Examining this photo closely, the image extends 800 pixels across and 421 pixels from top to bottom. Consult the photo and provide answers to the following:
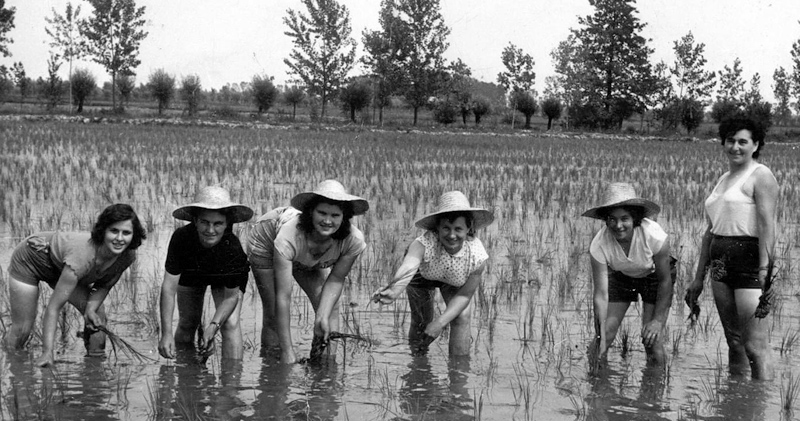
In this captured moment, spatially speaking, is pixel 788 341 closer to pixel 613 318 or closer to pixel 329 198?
pixel 613 318

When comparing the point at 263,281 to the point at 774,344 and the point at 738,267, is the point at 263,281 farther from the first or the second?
the point at 774,344

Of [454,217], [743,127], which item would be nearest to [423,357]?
[454,217]

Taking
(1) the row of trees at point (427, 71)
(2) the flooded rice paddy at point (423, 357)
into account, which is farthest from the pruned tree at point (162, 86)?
(2) the flooded rice paddy at point (423, 357)

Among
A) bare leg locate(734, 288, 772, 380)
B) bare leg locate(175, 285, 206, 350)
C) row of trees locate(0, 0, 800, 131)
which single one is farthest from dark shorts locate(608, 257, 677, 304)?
row of trees locate(0, 0, 800, 131)

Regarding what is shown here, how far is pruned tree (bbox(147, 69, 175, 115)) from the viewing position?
3756 centimetres

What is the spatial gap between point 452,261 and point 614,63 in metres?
40.8

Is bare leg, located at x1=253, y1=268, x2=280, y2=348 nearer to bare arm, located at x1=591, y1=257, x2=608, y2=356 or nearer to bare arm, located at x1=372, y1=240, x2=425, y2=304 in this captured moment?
bare arm, located at x1=372, y1=240, x2=425, y2=304

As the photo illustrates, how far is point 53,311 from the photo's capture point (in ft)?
12.2

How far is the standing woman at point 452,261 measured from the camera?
13.1ft

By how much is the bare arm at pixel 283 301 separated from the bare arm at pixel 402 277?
0.45 metres

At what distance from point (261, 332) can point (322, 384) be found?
0.85 meters

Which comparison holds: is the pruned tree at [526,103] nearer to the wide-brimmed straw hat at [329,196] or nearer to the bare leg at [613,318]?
the bare leg at [613,318]

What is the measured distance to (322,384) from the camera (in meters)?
3.77

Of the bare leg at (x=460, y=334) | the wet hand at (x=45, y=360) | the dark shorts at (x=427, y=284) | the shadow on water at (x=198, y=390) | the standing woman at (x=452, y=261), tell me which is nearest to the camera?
the shadow on water at (x=198, y=390)
